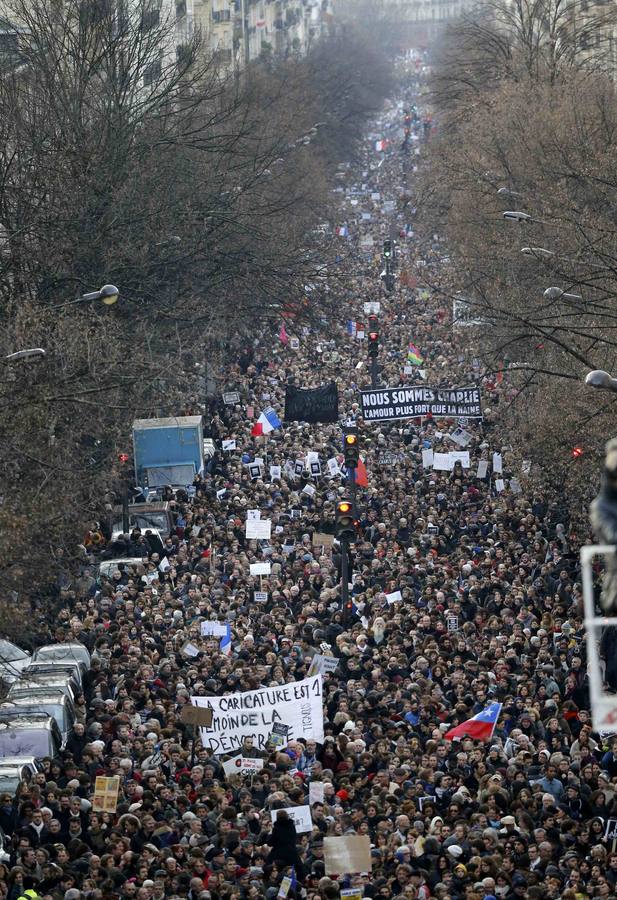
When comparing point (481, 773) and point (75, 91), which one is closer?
point (481, 773)

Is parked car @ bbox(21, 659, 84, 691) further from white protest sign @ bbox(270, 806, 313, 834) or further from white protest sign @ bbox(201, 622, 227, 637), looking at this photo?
white protest sign @ bbox(270, 806, 313, 834)

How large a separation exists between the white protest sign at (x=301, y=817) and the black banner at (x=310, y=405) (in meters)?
20.4

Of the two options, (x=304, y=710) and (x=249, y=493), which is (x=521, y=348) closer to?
(x=249, y=493)

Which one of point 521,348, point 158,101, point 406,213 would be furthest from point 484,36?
point 521,348

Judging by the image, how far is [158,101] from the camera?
148 feet

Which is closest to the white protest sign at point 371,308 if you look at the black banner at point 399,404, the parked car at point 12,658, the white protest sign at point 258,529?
the black banner at point 399,404

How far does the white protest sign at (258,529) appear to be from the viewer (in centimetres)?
2955

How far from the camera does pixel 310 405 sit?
122 ft

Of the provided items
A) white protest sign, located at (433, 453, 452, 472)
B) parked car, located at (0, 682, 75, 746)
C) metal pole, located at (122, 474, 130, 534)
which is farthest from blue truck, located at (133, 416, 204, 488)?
parked car, located at (0, 682, 75, 746)

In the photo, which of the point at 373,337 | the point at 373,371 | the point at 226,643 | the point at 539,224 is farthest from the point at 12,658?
the point at 539,224

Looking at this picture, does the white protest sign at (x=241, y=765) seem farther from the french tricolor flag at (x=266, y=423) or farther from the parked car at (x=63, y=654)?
the french tricolor flag at (x=266, y=423)

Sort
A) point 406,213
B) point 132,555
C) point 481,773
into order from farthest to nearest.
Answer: point 406,213 → point 132,555 → point 481,773

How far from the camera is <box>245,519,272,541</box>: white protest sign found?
2955cm

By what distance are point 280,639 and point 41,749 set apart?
13.3 ft
